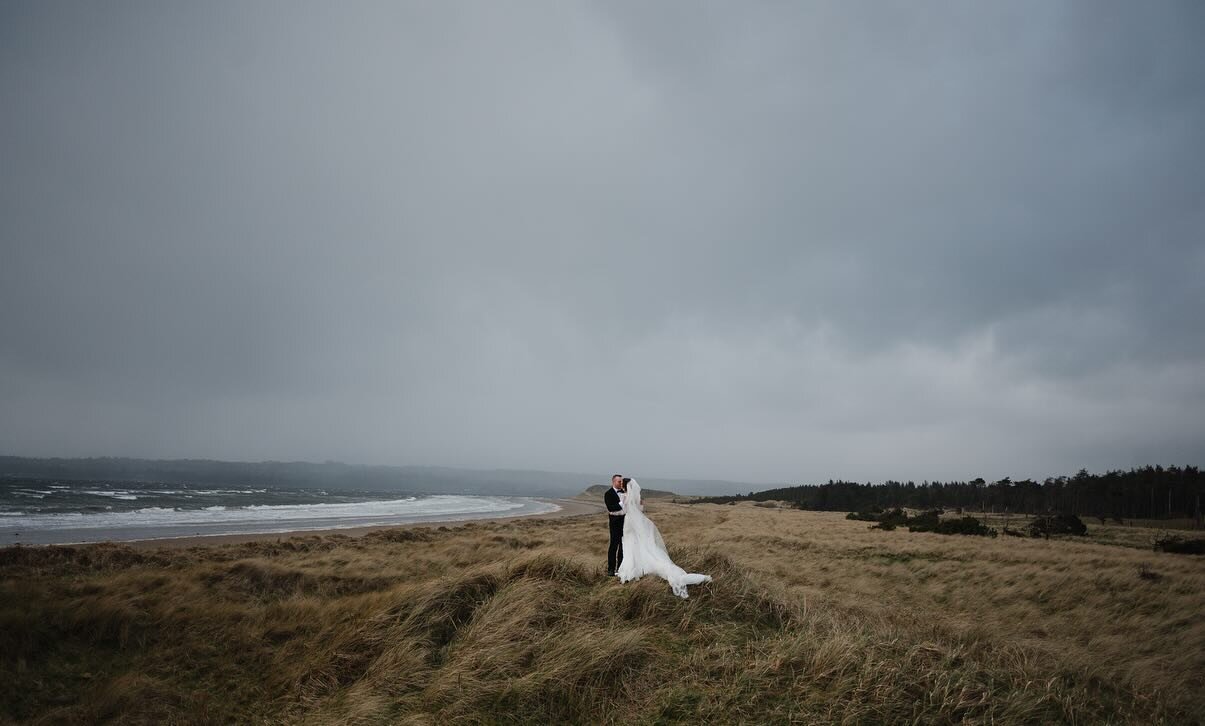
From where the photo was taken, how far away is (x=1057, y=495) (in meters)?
57.2

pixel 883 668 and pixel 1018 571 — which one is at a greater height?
pixel 883 668

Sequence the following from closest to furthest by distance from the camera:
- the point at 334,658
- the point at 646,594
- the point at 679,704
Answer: the point at 679,704
the point at 334,658
the point at 646,594

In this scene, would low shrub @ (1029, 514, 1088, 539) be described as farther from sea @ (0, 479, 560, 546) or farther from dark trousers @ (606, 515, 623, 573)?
sea @ (0, 479, 560, 546)

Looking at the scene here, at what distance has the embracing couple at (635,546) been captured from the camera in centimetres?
814

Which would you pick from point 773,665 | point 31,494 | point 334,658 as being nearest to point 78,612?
point 334,658

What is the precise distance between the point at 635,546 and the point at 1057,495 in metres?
68.7

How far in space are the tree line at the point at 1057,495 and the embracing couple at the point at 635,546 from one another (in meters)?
53.7

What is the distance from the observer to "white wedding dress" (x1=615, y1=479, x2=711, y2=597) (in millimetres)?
7992

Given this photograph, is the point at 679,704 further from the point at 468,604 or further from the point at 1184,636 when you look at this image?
the point at 1184,636

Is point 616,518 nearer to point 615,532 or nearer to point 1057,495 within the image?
point 615,532

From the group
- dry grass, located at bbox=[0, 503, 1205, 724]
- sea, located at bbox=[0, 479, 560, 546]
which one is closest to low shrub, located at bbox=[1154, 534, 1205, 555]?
dry grass, located at bbox=[0, 503, 1205, 724]

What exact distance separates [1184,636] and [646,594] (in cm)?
1250

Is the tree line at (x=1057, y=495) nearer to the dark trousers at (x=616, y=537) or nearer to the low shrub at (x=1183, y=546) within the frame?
the low shrub at (x=1183, y=546)

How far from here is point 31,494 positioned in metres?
55.2
